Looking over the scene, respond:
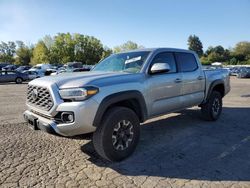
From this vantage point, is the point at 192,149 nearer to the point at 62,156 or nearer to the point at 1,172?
the point at 62,156

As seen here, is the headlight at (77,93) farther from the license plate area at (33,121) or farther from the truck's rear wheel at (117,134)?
the license plate area at (33,121)

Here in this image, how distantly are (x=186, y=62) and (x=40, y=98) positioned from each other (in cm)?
343

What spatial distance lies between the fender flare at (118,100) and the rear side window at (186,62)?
1.65 metres

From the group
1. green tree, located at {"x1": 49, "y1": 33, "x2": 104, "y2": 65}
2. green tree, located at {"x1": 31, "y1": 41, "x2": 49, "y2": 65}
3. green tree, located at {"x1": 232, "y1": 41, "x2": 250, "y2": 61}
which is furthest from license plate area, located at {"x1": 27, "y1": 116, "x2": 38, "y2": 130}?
green tree, located at {"x1": 232, "y1": 41, "x2": 250, "y2": 61}

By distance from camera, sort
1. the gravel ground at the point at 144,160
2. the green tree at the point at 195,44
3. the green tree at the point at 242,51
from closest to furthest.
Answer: the gravel ground at the point at 144,160 → the green tree at the point at 242,51 → the green tree at the point at 195,44

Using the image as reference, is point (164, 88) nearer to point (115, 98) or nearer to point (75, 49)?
point (115, 98)

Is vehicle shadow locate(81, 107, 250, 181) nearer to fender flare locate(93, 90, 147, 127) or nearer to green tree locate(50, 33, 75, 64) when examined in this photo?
fender flare locate(93, 90, 147, 127)

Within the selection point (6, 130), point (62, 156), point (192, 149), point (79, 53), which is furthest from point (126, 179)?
point (79, 53)

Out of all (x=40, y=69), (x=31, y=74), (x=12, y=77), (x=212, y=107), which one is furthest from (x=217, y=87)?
(x=40, y=69)

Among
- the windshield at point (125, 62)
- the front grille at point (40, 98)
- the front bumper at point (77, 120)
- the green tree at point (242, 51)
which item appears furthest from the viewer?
the green tree at point (242, 51)

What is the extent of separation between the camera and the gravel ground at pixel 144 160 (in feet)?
12.1

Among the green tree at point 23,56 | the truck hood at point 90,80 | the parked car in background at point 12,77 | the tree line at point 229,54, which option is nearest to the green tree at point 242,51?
the tree line at point 229,54

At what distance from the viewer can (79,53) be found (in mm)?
80812

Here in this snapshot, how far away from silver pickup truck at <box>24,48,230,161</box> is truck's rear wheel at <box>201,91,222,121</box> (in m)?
1.06
